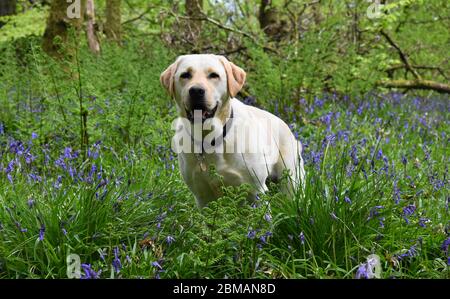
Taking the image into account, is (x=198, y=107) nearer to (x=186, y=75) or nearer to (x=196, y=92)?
(x=196, y=92)

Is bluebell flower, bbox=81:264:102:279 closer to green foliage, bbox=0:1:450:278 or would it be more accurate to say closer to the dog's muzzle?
green foliage, bbox=0:1:450:278

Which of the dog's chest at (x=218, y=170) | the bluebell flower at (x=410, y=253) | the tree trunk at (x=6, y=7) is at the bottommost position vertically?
the bluebell flower at (x=410, y=253)

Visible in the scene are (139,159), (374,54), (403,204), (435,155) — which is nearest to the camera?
(403,204)

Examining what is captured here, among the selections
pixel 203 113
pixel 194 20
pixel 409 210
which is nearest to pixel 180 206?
pixel 203 113

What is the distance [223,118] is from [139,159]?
1.68 meters

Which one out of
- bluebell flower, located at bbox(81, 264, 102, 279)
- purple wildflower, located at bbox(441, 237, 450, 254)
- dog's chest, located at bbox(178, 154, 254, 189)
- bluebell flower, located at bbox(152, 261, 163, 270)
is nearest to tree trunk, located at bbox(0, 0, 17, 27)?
dog's chest, located at bbox(178, 154, 254, 189)

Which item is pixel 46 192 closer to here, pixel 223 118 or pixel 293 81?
pixel 223 118

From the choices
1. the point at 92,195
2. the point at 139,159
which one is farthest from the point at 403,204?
the point at 139,159

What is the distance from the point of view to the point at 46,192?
4.09 metres

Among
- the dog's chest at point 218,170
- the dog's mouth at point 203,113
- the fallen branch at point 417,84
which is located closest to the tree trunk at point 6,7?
the fallen branch at point 417,84

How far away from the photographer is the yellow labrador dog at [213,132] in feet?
13.2

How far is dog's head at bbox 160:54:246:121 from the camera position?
397cm

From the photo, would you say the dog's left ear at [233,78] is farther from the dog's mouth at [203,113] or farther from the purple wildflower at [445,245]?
the purple wildflower at [445,245]

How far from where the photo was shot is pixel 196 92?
3934 millimetres
